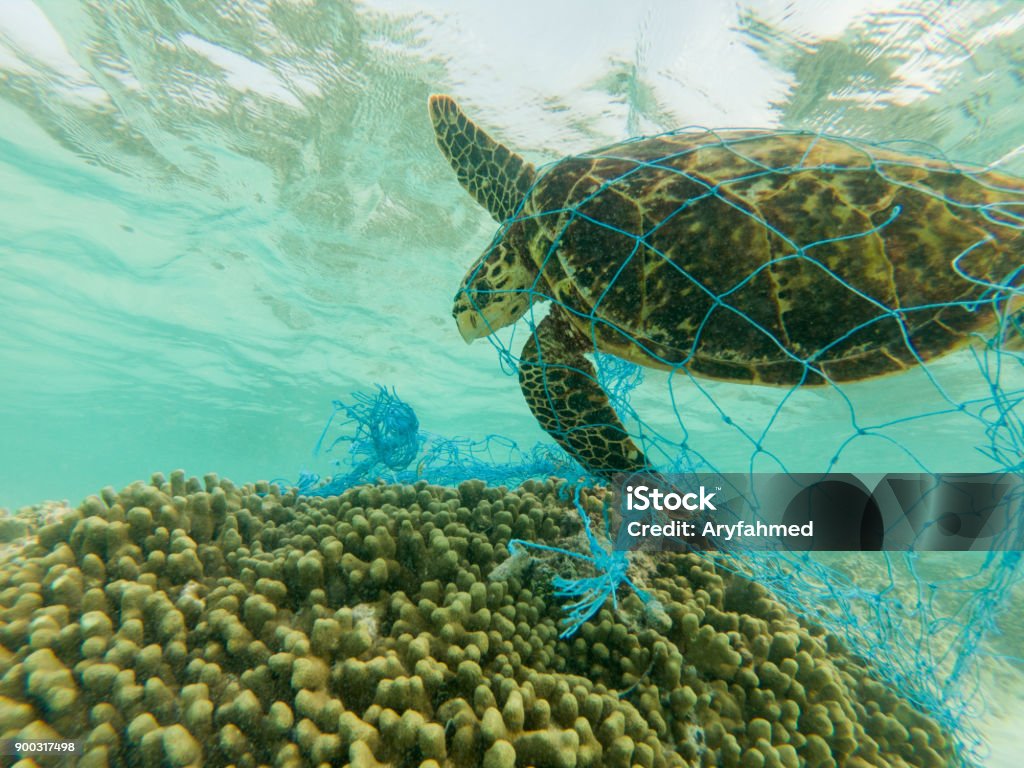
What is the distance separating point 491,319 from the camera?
4488 mm

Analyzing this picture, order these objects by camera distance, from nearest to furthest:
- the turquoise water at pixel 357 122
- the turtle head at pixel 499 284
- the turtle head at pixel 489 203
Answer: the turtle head at pixel 499 284
the turtle head at pixel 489 203
the turquoise water at pixel 357 122

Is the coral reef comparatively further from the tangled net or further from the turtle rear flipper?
the turtle rear flipper

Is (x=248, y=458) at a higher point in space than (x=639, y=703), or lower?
lower

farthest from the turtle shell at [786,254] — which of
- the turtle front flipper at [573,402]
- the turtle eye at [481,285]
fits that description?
the turtle eye at [481,285]

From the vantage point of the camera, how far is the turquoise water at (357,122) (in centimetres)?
620

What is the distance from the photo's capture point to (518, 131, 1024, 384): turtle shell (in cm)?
243

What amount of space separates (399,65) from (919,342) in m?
8.13

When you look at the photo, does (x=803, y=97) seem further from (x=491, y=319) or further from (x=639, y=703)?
Answer: (x=639, y=703)

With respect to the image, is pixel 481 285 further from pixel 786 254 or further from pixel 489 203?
pixel 786 254

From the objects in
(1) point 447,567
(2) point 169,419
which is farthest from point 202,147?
(2) point 169,419

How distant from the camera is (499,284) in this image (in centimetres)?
392

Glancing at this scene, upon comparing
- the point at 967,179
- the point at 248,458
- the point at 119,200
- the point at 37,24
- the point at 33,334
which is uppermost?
the point at 37,24
